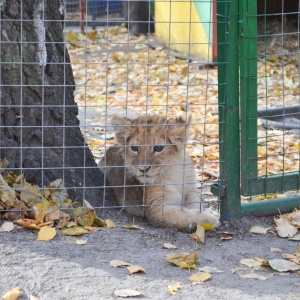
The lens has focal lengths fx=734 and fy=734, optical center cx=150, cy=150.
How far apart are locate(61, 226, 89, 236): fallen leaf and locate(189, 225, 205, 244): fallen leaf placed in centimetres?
79

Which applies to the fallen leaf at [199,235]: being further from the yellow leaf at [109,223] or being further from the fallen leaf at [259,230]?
the yellow leaf at [109,223]

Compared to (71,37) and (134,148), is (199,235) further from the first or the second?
(71,37)

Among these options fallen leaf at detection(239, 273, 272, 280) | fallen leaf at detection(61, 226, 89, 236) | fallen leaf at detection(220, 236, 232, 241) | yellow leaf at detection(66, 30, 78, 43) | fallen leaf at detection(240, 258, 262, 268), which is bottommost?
fallen leaf at detection(239, 273, 272, 280)

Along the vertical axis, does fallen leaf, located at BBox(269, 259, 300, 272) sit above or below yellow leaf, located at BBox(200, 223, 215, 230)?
below

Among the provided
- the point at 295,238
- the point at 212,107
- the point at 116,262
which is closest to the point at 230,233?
the point at 295,238

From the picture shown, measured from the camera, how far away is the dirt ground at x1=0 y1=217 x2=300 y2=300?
14.5ft

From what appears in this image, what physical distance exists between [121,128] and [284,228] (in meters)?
1.52

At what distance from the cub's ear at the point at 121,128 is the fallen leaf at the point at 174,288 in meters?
1.57

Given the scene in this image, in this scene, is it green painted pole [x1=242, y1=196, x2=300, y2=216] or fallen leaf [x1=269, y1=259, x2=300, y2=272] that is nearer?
fallen leaf [x1=269, y1=259, x2=300, y2=272]

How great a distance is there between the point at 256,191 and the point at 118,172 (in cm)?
120

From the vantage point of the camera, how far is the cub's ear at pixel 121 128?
584 centimetres

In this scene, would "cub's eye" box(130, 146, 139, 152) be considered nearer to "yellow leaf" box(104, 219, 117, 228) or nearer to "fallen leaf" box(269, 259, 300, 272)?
"yellow leaf" box(104, 219, 117, 228)

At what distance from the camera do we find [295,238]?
5.51 meters

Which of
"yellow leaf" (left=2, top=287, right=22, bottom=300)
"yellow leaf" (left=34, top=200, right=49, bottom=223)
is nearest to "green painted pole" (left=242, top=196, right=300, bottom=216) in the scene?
"yellow leaf" (left=34, top=200, right=49, bottom=223)
